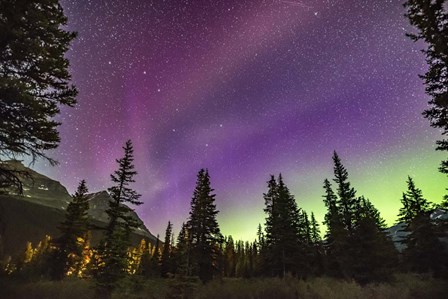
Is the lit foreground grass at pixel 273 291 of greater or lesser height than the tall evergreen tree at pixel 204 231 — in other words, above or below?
below

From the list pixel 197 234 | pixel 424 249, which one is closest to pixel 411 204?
pixel 424 249

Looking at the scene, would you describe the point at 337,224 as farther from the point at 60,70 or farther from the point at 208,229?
the point at 60,70

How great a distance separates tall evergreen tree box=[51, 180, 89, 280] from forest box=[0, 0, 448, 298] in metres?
0.12

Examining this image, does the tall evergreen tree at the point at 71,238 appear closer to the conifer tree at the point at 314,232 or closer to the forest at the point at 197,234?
the forest at the point at 197,234

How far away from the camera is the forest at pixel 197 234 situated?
1141 cm

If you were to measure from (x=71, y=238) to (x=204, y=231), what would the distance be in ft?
54.9

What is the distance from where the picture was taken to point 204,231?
3238 centimetres

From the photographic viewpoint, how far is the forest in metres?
11.4

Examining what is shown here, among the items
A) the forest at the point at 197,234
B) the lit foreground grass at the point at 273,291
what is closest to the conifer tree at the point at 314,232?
the forest at the point at 197,234

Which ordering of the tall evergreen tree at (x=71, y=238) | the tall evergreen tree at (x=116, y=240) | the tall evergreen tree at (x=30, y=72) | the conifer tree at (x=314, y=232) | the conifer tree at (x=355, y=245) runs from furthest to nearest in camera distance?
the conifer tree at (x=314, y=232)
the tall evergreen tree at (x=71, y=238)
the conifer tree at (x=355, y=245)
the tall evergreen tree at (x=116, y=240)
the tall evergreen tree at (x=30, y=72)

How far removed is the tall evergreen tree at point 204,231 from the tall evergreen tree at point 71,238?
14.0m

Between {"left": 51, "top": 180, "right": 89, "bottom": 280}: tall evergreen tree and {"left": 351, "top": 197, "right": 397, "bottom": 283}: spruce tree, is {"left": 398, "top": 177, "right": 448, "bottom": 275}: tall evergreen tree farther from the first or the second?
{"left": 51, "top": 180, "right": 89, "bottom": 280}: tall evergreen tree

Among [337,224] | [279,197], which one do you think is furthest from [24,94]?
[337,224]

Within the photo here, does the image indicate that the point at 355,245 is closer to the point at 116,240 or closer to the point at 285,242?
the point at 285,242
